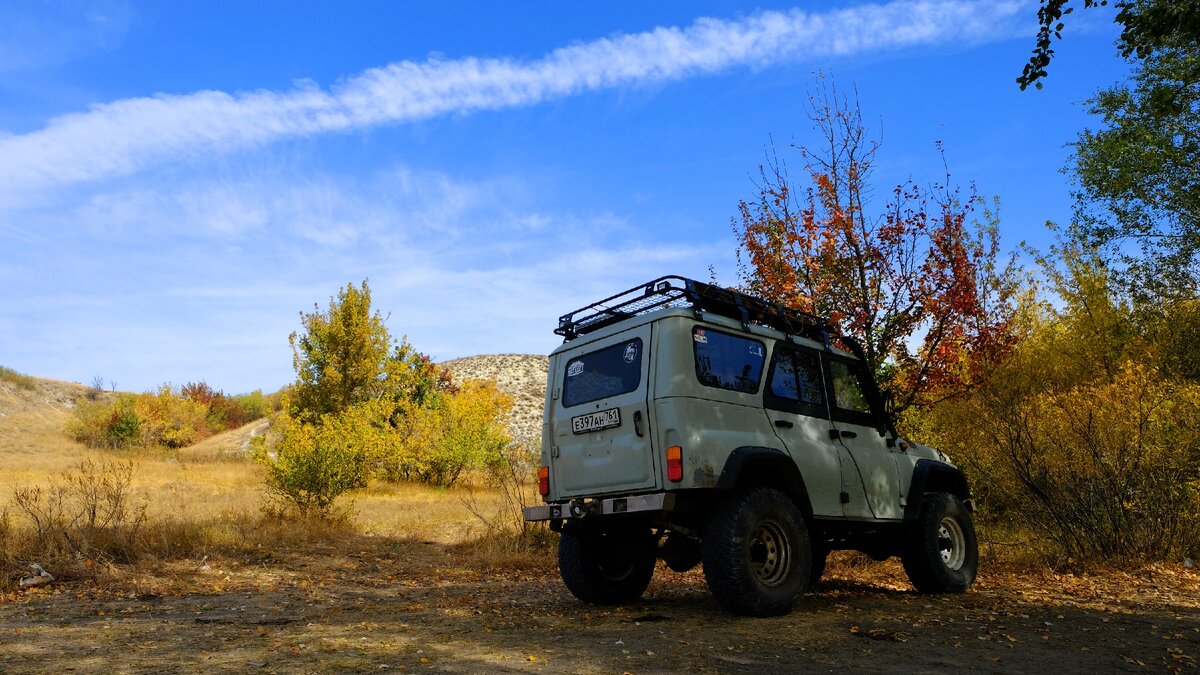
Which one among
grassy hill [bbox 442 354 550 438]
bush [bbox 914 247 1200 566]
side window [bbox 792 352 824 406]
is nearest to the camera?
side window [bbox 792 352 824 406]

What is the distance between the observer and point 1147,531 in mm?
9633

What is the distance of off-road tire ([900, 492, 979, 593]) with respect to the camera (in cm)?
787

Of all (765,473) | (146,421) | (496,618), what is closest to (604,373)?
(765,473)

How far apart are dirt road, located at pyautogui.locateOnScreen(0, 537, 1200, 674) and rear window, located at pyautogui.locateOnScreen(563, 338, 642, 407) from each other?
1884mm

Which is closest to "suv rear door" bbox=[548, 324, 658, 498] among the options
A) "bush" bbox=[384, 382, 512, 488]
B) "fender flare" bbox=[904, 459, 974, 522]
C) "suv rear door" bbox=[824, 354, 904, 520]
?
"suv rear door" bbox=[824, 354, 904, 520]

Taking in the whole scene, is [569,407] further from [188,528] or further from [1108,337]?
[1108,337]

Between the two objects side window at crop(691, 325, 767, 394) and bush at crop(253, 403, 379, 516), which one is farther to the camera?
bush at crop(253, 403, 379, 516)

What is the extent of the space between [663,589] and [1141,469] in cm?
647

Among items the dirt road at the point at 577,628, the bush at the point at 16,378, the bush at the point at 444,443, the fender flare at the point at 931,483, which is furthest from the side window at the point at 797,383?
the bush at the point at 16,378

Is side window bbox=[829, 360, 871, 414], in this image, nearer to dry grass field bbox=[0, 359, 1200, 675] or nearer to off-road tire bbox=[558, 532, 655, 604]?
dry grass field bbox=[0, 359, 1200, 675]

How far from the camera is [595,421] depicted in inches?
267

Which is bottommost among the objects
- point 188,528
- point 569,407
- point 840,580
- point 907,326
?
point 840,580

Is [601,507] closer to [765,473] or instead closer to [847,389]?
[765,473]

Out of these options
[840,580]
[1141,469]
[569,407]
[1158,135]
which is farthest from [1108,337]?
[569,407]
